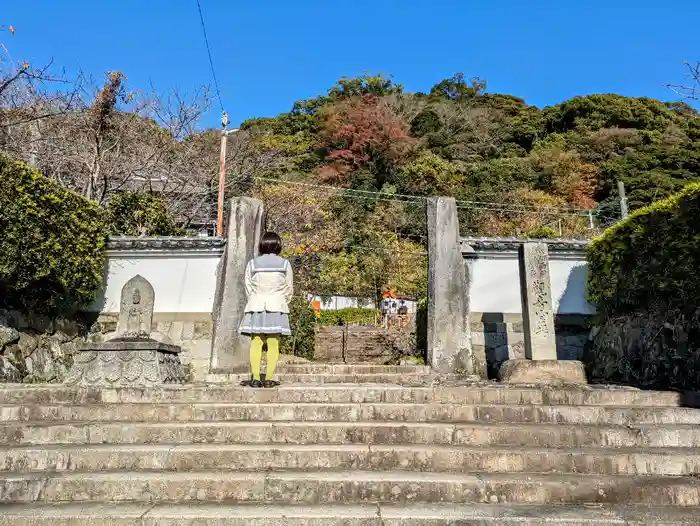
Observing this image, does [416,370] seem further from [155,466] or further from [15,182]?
[15,182]

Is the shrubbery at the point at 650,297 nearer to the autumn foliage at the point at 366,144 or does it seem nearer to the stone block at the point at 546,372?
the stone block at the point at 546,372

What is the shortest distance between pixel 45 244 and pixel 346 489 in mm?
6736

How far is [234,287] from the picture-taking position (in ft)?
24.8

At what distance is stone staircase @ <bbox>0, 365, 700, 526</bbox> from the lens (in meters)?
2.78

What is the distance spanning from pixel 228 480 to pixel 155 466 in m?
0.66

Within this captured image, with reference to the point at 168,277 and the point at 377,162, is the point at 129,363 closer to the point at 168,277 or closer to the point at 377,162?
the point at 168,277

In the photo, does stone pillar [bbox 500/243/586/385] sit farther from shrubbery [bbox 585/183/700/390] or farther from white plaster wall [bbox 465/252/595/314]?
white plaster wall [bbox 465/252/595/314]

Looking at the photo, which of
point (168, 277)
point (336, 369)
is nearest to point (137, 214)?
point (168, 277)

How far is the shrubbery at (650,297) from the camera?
6086 millimetres

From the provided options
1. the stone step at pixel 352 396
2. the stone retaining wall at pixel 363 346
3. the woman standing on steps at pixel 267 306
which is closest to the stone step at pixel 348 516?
the stone step at pixel 352 396

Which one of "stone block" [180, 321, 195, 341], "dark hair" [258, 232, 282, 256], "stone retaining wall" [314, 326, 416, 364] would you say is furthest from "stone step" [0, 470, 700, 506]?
"stone retaining wall" [314, 326, 416, 364]

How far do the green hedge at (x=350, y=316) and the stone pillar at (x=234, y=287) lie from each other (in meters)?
13.9

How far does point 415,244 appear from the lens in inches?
1008

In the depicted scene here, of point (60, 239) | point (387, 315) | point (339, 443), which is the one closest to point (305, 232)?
point (387, 315)
